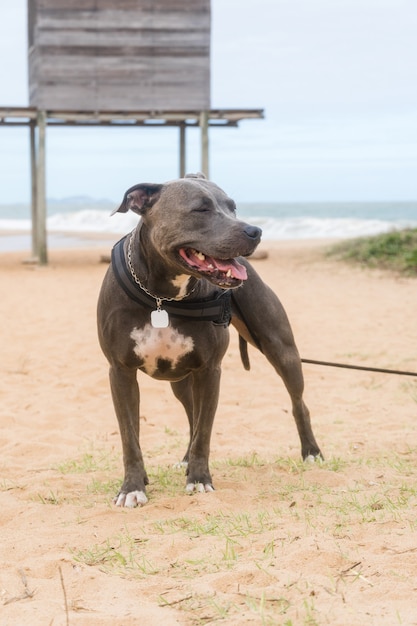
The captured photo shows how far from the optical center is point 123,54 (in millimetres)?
15484

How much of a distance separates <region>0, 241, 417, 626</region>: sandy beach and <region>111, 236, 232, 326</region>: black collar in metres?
0.91

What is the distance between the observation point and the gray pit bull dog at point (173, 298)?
12.6 ft

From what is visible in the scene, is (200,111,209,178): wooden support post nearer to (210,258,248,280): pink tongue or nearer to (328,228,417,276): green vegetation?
(328,228,417,276): green vegetation

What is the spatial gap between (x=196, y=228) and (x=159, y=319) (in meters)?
0.52

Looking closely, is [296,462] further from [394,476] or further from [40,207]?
[40,207]

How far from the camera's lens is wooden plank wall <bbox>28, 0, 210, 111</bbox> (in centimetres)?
1542

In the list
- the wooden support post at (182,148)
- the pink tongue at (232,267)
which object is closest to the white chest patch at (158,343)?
the pink tongue at (232,267)

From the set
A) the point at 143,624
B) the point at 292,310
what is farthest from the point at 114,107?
the point at 143,624

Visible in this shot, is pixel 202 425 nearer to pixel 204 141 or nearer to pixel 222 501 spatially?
pixel 222 501

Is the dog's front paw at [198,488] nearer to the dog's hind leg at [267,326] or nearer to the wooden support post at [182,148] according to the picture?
the dog's hind leg at [267,326]

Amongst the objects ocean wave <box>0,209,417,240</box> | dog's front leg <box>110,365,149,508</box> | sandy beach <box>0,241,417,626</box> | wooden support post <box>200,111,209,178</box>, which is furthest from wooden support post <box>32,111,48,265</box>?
ocean wave <box>0,209,417,240</box>

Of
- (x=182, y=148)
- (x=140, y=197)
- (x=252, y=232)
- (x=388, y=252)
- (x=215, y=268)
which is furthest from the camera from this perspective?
(x=182, y=148)

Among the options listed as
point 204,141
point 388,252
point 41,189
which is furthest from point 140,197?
point 388,252

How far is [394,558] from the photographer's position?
3119 mm
